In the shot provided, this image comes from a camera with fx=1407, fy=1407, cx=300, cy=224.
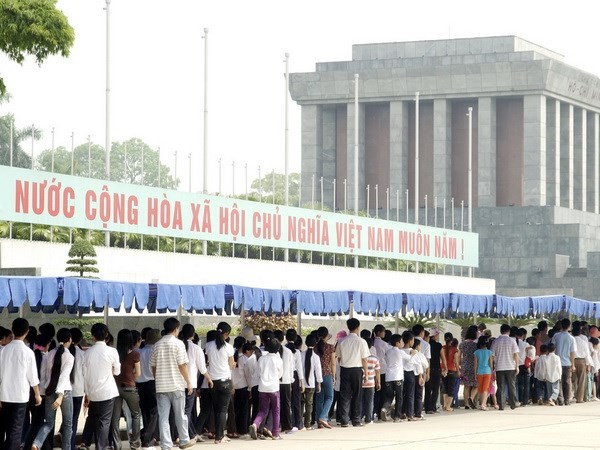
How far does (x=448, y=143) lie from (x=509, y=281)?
45.7 feet

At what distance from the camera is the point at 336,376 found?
22906 mm

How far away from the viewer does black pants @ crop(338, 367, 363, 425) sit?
22203mm

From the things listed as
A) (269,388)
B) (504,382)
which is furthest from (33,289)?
(504,382)

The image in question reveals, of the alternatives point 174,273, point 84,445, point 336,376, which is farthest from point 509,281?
point 84,445

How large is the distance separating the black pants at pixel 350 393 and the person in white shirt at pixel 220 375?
10.4ft

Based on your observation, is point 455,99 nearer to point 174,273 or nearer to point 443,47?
point 443,47

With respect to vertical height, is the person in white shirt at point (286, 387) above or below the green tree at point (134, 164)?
below

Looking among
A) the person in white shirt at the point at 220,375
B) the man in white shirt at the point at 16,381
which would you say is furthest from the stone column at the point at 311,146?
the man in white shirt at the point at 16,381

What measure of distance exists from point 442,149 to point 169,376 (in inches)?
2621

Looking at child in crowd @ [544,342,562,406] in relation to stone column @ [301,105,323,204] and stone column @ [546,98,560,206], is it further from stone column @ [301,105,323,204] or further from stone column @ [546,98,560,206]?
stone column @ [301,105,323,204]

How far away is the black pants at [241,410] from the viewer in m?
20.7

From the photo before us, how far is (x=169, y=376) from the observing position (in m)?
17.4

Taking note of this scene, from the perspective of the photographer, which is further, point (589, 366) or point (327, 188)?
point (327, 188)

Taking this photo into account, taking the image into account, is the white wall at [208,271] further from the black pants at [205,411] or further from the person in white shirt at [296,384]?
the black pants at [205,411]
